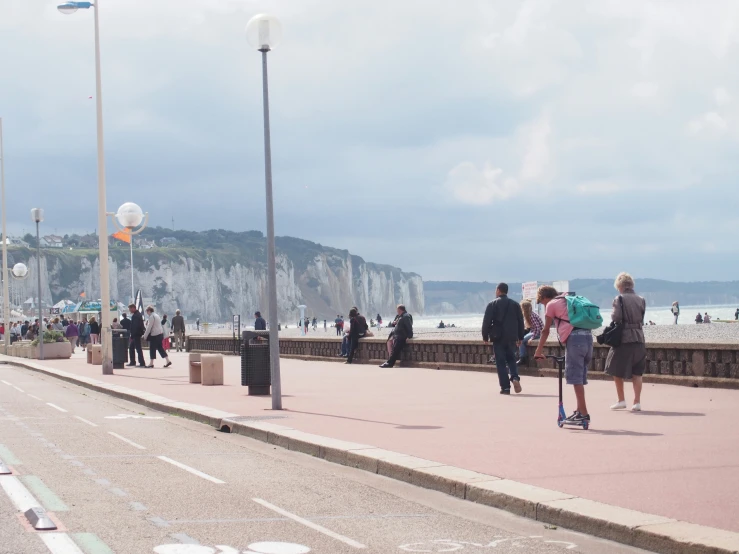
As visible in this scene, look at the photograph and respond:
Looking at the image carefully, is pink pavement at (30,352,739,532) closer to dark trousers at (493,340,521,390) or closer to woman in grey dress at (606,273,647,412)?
dark trousers at (493,340,521,390)

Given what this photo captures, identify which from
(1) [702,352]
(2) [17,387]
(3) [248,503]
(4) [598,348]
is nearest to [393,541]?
(3) [248,503]

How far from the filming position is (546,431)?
451 inches

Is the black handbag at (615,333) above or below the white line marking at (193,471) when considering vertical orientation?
above

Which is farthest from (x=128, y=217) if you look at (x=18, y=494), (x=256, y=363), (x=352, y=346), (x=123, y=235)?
(x=18, y=494)

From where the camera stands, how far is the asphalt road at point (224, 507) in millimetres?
6434

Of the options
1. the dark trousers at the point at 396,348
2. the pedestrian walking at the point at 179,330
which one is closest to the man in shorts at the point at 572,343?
the dark trousers at the point at 396,348

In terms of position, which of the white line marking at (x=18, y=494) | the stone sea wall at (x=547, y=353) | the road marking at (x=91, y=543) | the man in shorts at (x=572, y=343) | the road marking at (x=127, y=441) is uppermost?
Result: the man in shorts at (x=572, y=343)

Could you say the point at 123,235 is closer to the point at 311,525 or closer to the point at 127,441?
the point at 127,441

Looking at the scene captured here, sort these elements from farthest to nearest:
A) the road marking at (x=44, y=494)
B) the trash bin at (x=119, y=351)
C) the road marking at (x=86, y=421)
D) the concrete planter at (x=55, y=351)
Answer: the concrete planter at (x=55, y=351), the trash bin at (x=119, y=351), the road marking at (x=86, y=421), the road marking at (x=44, y=494)

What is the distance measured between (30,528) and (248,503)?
1745 millimetres

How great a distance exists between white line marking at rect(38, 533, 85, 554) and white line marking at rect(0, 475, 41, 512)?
1.02m

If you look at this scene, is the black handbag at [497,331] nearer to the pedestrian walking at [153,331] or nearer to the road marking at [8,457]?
the road marking at [8,457]

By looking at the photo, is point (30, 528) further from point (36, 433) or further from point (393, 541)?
point (36, 433)

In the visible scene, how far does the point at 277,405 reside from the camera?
50.1ft
